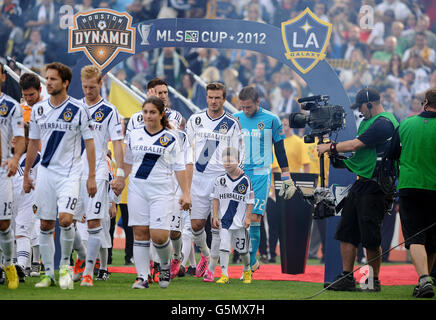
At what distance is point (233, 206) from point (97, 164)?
6.76 ft

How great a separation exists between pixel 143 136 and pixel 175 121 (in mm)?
1570

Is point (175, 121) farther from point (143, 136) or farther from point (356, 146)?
point (356, 146)

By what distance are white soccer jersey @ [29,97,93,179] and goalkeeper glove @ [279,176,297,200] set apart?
10.4ft

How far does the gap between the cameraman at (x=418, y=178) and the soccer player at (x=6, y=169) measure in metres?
4.11

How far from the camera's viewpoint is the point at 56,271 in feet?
35.3

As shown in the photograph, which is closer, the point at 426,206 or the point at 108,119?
the point at 426,206

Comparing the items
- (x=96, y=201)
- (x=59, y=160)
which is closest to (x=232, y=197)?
(x=96, y=201)

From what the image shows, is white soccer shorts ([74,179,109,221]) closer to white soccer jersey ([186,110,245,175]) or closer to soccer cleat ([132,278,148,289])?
soccer cleat ([132,278,148,289])

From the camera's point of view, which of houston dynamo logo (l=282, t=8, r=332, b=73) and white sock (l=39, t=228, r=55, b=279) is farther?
houston dynamo logo (l=282, t=8, r=332, b=73)

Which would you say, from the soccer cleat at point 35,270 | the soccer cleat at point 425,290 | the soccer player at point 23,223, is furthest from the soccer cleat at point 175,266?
the soccer cleat at point 425,290

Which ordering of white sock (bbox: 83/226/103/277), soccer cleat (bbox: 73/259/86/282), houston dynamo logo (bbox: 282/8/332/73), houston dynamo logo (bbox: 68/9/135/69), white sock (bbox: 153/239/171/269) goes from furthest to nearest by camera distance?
houston dynamo logo (bbox: 68/9/135/69) → houston dynamo logo (bbox: 282/8/332/73) → soccer cleat (bbox: 73/259/86/282) → white sock (bbox: 83/226/103/277) → white sock (bbox: 153/239/171/269)

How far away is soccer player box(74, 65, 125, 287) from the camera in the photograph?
8633 mm

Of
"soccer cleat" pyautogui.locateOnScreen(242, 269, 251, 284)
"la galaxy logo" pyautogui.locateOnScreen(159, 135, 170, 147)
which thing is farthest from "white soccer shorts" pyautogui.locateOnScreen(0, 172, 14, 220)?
"soccer cleat" pyautogui.locateOnScreen(242, 269, 251, 284)
